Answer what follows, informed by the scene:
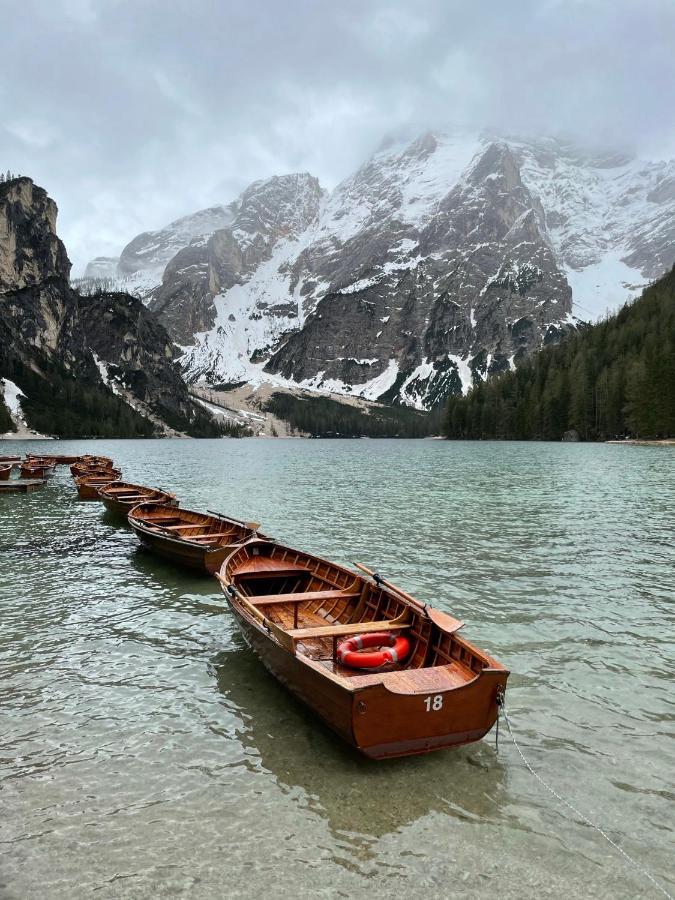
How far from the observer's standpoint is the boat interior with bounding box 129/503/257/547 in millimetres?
22234

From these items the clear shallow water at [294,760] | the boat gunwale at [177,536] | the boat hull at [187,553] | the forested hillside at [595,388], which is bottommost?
the clear shallow water at [294,760]

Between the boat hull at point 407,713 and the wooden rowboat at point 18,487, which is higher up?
the boat hull at point 407,713

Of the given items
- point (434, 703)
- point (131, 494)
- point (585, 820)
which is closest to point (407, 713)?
point (434, 703)

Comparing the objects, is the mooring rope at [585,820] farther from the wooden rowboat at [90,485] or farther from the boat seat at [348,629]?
the wooden rowboat at [90,485]

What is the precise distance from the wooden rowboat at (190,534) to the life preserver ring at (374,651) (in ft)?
29.3

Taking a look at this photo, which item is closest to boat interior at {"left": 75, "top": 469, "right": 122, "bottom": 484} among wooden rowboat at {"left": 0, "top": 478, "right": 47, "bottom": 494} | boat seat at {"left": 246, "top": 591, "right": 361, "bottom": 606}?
wooden rowboat at {"left": 0, "top": 478, "right": 47, "bottom": 494}

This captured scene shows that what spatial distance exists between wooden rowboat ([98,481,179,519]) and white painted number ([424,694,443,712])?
81.8ft

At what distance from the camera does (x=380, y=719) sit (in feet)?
27.2

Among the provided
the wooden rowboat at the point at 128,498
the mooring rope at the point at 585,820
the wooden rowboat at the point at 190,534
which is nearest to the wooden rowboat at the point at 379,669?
the mooring rope at the point at 585,820

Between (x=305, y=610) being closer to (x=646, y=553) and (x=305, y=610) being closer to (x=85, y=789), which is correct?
(x=85, y=789)

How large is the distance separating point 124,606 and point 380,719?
39.4ft

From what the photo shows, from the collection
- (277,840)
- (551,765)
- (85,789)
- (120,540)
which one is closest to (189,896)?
(277,840)

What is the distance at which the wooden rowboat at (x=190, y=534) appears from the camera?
2014 cm

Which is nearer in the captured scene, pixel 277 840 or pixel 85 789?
pixel 277 840
